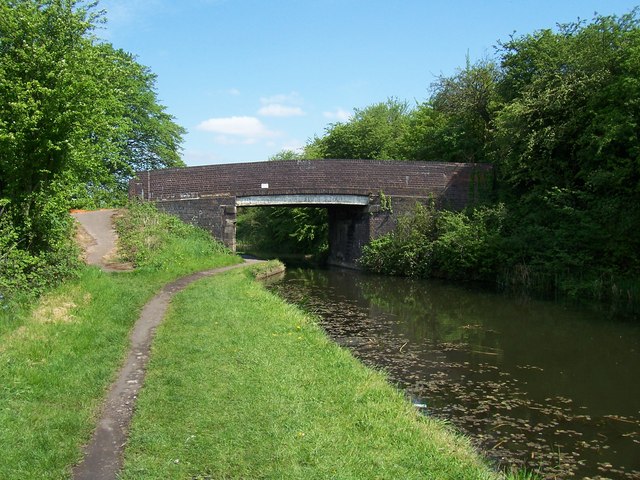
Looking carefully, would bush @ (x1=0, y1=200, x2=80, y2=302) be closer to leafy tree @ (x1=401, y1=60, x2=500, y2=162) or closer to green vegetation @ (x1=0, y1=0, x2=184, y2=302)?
green vegetation @ (x1=0, y1=0, x2=184, y2=302)

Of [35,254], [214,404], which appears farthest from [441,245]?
[214,404]

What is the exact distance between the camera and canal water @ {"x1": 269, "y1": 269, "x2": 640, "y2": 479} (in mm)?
6098

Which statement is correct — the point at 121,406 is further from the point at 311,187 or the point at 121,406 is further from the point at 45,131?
the point at 311,187

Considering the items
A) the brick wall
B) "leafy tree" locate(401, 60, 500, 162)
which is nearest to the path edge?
the brick wall

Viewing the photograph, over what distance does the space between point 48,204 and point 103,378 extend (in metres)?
4.63

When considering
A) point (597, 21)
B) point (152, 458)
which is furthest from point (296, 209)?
point (152, 458)

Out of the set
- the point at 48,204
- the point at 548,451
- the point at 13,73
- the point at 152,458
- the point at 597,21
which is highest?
the point at 597,21

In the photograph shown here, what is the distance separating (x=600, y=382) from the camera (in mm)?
8461

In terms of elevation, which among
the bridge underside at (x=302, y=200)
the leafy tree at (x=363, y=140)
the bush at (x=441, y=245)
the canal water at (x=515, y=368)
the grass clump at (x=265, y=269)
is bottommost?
the canal water at (x=515, y=368)

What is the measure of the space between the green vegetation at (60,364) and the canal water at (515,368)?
3.92m

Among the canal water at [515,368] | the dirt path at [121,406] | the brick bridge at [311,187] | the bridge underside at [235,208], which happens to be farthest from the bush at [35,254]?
the brick bridge at [311,187]

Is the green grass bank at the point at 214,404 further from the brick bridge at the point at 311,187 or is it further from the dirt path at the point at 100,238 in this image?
the brick bridge at the point at 311,187

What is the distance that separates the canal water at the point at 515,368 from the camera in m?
6.10

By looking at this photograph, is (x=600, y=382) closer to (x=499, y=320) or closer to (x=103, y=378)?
(x=499, y=320)
